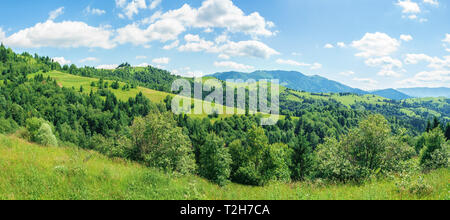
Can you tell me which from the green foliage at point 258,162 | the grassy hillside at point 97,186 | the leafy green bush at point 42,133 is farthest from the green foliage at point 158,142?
the leafy green bush at point 42,133

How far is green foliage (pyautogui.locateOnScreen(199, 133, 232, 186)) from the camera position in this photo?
43.4m

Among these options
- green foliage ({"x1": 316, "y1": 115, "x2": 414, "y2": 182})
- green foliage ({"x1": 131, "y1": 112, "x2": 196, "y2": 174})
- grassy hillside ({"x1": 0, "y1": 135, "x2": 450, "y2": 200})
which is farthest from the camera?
green foliage ({"x1": 131, "y1": 112, "x2": 196, "y2": 174})

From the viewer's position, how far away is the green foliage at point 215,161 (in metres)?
43.4

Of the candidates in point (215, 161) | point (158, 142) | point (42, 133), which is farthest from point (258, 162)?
point (42, 133)

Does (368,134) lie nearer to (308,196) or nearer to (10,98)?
(308,196)

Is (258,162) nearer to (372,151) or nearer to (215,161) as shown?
(215,161)

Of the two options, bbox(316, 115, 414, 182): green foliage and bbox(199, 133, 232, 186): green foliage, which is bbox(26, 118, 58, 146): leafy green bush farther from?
bbox(316, 115, 414, 182): green foliage

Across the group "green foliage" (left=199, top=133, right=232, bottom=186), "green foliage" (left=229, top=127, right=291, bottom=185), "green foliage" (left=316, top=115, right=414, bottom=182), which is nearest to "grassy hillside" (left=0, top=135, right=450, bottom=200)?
"green foliage" (left=316, top=115, right=414, bottom=182)

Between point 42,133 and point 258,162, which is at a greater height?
point 42,133

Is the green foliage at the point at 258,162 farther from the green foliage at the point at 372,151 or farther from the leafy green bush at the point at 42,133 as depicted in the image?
the leafy green bush at the point at 42,133

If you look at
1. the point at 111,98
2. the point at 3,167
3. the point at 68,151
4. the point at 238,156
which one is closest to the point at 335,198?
the point at 3,167

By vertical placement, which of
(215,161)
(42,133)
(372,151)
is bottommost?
(215,161)

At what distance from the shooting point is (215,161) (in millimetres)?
44531
